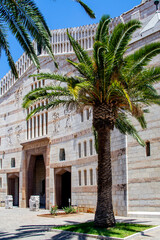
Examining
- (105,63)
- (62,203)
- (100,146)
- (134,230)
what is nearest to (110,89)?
(105,63)

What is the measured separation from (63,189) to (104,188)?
13.3 metres

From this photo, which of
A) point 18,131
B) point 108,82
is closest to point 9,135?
point 18,131

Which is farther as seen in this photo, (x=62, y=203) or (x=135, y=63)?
(x=62, y=203)

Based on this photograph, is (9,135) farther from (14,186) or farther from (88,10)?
(88,10)

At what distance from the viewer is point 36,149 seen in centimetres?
2564

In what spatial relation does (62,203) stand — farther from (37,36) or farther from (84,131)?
(37,36)

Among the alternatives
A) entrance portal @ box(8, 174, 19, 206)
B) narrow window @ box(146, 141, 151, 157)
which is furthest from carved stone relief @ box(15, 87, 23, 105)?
narrow window @ box(146, 141, 151, 157)

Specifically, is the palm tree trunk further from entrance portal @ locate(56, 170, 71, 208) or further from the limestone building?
entrance portal @ locate(56, 170, 71, 208)

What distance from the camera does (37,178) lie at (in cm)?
2883

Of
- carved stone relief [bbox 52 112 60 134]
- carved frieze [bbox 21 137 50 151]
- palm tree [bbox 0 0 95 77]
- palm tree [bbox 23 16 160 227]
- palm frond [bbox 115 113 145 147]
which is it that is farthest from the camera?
carved frieze [bbox 21 137 50 151]

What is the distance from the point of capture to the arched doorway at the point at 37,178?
26.5 metres

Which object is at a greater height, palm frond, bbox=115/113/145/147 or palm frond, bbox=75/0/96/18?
palm frond, bbox=75/0/96/18

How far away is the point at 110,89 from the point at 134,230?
203 inches

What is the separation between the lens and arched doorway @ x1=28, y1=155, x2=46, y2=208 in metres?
26.5
